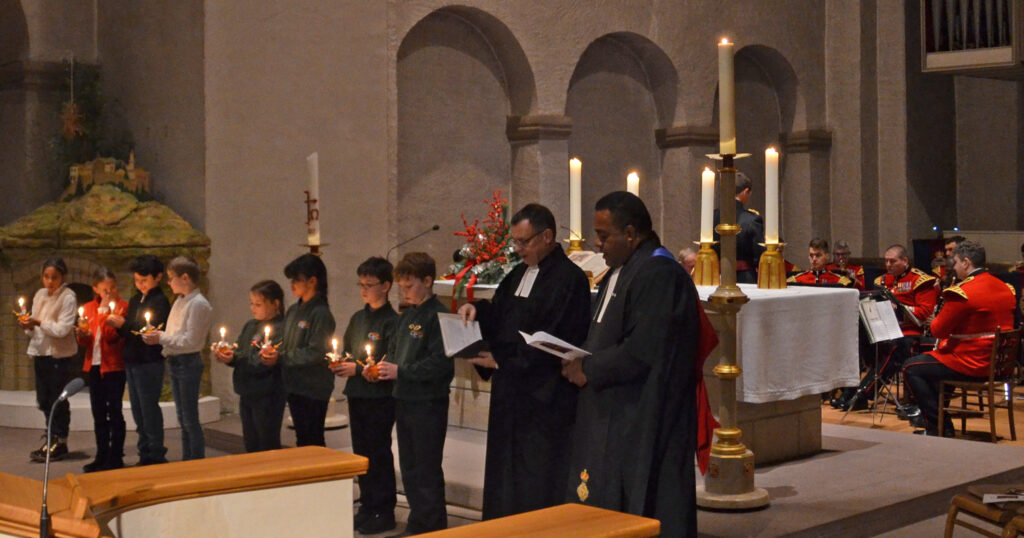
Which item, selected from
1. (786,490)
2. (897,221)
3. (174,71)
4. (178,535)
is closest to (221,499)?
(178,535)

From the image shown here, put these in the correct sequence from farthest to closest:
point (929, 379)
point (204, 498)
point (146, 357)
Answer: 1. point (929, 379)
2. point (146, 357)
3. point (204, 498)

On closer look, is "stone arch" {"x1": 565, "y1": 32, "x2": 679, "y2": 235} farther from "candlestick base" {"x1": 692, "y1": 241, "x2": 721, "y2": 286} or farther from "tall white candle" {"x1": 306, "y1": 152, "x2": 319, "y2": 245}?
"candlestick base" {"x1": 692, "y1": 241, "x2": 721, "y2": 286}

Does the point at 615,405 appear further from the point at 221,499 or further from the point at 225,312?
the point at 225,312

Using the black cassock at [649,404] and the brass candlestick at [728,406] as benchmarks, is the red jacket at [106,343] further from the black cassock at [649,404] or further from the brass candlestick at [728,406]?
the black cassock at [649,404]

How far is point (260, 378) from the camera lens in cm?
654

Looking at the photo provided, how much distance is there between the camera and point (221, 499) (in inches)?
141

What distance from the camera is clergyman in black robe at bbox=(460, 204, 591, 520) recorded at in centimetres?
511

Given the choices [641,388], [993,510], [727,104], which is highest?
[727,104]

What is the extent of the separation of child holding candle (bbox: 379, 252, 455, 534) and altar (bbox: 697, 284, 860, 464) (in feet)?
5.04

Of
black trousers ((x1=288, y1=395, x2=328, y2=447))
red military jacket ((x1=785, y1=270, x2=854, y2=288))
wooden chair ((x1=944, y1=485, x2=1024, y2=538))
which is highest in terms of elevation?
red military jacket ((x1=785, y1=270, x2=854, y2=288))

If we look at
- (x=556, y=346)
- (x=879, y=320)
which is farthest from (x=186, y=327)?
(x=879, y=320)

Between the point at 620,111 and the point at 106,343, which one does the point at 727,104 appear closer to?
the point at 106,343

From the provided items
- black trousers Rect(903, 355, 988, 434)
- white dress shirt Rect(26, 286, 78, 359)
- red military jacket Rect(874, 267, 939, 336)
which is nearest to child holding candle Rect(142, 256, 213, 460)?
white dress shirt Rect(26, 286, 78, 359)

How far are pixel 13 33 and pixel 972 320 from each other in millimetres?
8307
